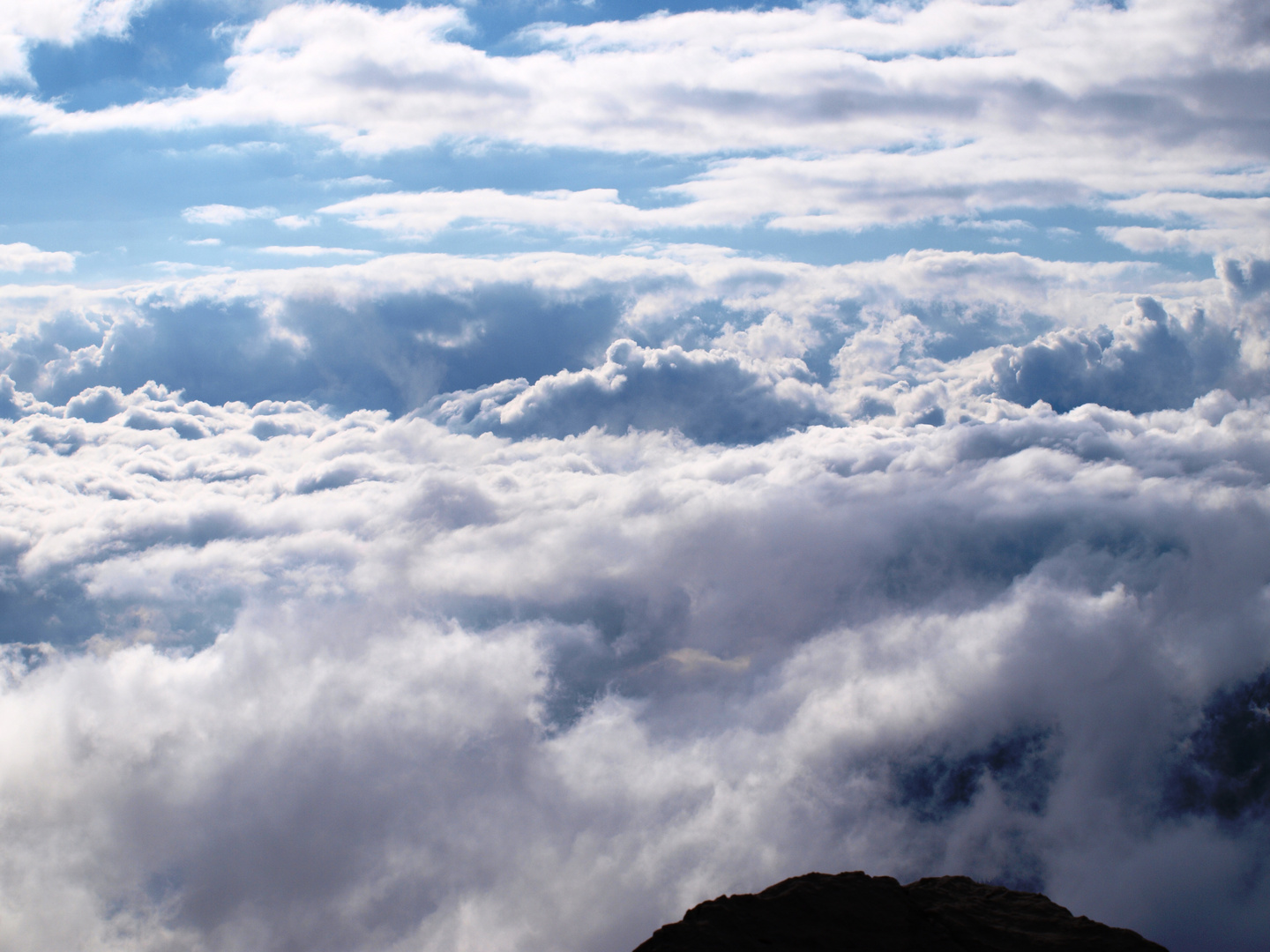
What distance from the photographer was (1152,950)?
21359 millimetres

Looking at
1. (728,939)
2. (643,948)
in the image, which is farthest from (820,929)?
(643,948)

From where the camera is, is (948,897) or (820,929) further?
(948,897)

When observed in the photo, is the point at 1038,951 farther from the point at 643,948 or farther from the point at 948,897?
the point at 643,948

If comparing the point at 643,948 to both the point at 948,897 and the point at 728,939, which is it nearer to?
the point at 728,939

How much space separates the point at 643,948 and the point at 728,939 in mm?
2387

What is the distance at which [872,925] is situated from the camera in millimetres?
22453

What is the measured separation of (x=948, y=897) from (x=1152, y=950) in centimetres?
562

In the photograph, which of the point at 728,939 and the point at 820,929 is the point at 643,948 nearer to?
the point at 728,939

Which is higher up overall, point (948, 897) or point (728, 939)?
point (728, 939)

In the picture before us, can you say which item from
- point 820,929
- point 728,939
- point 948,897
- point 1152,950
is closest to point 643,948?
point 728,939

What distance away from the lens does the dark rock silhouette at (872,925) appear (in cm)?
2159

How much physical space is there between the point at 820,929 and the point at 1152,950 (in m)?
8.89

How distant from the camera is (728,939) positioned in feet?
70.8

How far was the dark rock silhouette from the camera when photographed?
70.8 feet
